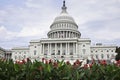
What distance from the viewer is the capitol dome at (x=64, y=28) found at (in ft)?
383

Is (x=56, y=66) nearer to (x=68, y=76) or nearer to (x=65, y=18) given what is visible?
(x=68, y=76)

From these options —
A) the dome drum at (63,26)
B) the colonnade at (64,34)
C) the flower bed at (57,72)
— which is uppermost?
the dome drum at (63,26)

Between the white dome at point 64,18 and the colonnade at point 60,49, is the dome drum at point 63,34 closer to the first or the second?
the white dome at point 64,18

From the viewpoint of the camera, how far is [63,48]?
340ft

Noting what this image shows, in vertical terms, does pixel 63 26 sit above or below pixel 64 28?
above

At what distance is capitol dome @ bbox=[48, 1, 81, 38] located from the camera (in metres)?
117

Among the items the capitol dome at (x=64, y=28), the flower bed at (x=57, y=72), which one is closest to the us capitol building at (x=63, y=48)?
the capitol dome at (x=64, y=28)

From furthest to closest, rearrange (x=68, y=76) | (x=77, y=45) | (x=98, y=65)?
(x=77, y=45) → (x=98, y=65) → (x=68, y=76)

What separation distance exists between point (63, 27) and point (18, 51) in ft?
Result: 82.4

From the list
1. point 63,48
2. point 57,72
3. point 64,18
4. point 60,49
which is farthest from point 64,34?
point 57,72

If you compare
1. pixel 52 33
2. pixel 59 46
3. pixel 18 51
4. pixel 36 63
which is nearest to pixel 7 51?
pixel 18 51

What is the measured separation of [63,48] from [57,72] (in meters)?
94.9

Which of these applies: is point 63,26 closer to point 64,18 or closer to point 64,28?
point 64,28

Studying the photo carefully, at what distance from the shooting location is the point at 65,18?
126125mm
